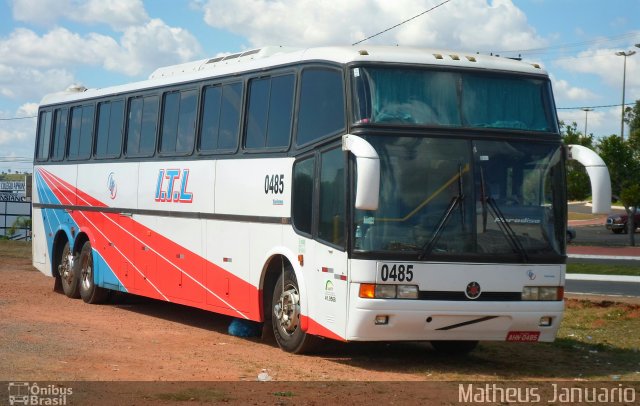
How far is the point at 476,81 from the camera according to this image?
39.7 ft

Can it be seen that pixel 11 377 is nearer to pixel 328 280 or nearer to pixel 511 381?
pixel 328 280

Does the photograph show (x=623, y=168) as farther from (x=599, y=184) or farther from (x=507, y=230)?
(x=507, y=230)

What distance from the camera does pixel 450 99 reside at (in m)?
11.9

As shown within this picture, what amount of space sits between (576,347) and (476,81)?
419cm

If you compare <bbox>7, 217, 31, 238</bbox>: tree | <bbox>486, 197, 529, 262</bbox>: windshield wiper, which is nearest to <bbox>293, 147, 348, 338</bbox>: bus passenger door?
<bbox>486, 197, 529, 262</bbox>: windshield wiper

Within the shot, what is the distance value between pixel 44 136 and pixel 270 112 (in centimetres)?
960

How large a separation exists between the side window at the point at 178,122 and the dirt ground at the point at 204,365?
2695 mm

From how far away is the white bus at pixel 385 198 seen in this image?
11328 millimetres

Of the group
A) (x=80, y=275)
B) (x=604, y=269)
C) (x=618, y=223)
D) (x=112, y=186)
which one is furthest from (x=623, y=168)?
(x=112, y=186)

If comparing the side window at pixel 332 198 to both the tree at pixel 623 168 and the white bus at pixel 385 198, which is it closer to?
the white bus at pixel 385 198

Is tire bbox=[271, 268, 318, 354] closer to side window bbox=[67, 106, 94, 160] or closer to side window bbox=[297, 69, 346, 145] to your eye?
side window bbox=[297, 69, 346, 145]

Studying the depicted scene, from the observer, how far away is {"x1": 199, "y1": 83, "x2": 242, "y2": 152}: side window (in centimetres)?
1467

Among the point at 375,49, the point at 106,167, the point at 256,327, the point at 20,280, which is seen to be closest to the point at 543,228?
the point at 375,49

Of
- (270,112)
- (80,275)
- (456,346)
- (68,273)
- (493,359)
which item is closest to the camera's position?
(493,359)
